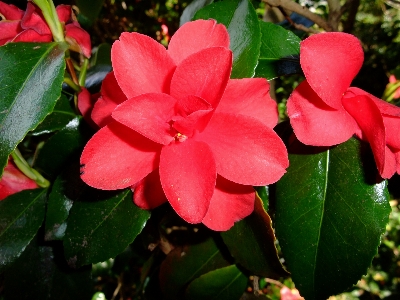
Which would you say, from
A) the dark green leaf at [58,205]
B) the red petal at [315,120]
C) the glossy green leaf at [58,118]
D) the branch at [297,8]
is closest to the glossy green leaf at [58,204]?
the dark green leaf at [58,205]

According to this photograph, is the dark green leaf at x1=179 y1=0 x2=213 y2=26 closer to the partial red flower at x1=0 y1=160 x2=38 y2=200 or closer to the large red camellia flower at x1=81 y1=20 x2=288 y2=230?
the large red camellia flower at x1=81 y1=20 x2=288 y2=230

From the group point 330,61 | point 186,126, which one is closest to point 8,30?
point 186,126

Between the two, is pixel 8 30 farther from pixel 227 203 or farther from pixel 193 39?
pixel 227 203

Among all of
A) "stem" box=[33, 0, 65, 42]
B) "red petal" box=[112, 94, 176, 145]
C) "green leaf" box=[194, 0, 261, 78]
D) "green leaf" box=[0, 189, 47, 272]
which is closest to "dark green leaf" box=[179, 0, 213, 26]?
"green leaf" box=[194, 0, 261, 78]

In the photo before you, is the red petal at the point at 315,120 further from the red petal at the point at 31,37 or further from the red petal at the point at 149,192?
the red petal at the point at 31,37

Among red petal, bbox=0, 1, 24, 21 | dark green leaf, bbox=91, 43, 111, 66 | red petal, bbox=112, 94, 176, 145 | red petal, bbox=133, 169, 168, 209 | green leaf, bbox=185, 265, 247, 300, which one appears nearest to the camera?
red petal, bbox=112, 94, 176, 145
